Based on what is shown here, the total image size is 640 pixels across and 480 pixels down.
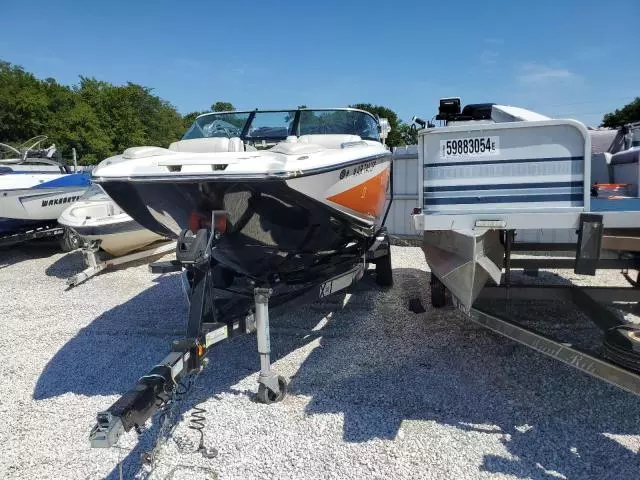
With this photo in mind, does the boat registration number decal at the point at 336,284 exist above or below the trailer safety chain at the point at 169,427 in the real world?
above

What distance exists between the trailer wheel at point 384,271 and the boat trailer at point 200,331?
145cm

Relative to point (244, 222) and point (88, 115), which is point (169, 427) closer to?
point (244, 222)

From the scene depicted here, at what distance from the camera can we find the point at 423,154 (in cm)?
259

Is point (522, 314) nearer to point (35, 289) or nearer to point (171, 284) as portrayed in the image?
point (171, 284)

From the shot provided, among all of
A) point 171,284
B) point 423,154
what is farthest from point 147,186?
point 171,284

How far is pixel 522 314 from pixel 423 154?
2.43 metres

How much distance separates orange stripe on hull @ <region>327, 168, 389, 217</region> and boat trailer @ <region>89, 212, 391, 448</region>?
0.57 meters

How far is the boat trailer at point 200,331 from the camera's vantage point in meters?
1.98

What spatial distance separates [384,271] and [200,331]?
2996 mm

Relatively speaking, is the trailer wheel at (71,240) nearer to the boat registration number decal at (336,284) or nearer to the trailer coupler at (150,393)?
the boat registration number decal at (336,284)

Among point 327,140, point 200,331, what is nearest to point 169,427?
point 200,331

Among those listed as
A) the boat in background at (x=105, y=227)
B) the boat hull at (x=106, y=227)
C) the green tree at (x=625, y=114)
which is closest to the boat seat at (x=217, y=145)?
the boat in background at (x=105, y=227)

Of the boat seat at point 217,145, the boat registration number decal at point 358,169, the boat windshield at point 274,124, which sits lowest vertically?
the boat registration number decal at point 358,169

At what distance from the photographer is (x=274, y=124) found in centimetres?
435
